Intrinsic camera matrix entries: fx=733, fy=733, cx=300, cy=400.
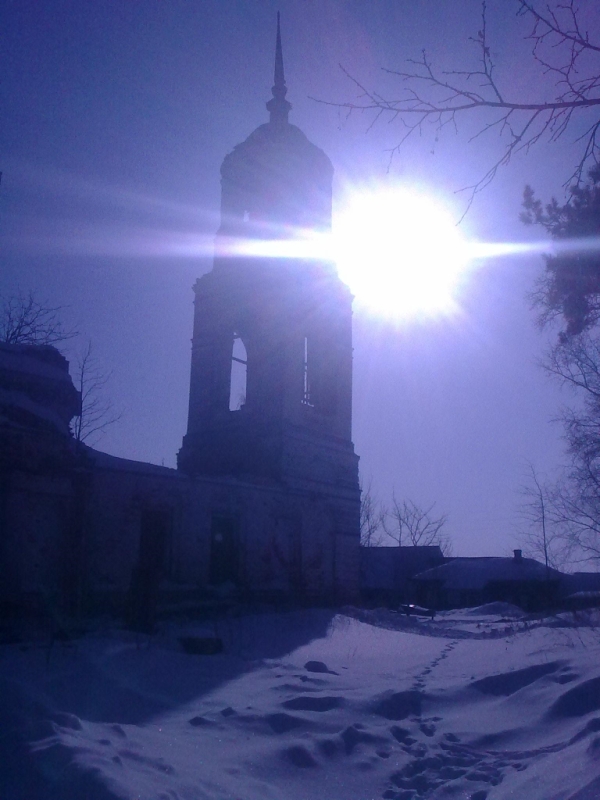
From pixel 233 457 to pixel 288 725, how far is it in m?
16.3

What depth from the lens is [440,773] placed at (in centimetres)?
502

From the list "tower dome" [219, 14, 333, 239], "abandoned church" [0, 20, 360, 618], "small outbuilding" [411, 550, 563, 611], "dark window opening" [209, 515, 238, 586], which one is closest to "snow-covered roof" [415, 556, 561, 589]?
"small outbuilding" [411, 550, 563, 611]

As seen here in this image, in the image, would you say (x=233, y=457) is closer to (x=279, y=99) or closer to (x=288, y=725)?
(x=279, y=99)

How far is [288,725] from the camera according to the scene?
6047 millimetres

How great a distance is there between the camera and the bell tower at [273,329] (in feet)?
71.8

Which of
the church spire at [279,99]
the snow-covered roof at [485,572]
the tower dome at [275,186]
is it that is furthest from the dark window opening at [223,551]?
the snow-covered roof at [485,572]

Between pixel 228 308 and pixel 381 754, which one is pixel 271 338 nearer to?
pixel 228 308

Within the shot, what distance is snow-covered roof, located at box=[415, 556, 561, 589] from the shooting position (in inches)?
1634

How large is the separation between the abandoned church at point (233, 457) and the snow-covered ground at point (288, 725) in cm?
354

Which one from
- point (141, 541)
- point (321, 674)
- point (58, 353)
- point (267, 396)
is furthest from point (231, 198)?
point (321, 674)

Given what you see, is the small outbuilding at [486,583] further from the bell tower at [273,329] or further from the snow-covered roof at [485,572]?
the bell tower at [273,329]

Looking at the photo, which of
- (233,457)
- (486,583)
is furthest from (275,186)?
(486,583)

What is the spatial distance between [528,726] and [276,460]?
15.5m

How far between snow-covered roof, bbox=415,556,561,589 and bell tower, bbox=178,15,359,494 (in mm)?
20864
